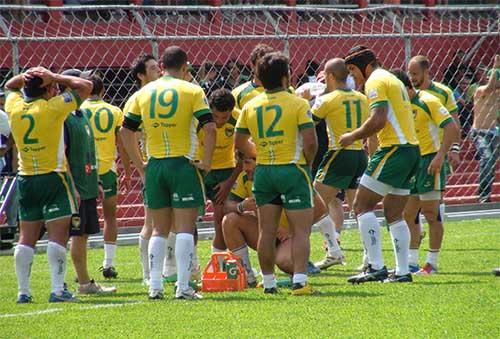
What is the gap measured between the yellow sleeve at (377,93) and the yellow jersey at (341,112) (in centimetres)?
159

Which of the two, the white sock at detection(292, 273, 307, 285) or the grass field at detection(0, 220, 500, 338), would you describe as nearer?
the grass field at detection(0, 220, 500, 338)

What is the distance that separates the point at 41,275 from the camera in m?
13.6

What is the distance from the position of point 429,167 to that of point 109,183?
3.39 metres

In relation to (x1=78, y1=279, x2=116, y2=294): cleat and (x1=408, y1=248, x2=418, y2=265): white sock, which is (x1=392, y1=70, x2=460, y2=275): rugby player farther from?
(x1=78, y1=279, x2=116, y2=294): cleat

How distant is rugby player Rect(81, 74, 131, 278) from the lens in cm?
1345

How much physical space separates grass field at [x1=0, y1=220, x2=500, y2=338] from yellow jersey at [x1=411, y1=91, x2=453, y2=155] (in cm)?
139

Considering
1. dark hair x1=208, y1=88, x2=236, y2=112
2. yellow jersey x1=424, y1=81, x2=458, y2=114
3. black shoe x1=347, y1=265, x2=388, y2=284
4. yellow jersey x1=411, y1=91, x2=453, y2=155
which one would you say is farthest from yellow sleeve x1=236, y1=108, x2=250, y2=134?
yellow jersey x1=424, y1=81, x2=458, y2=114

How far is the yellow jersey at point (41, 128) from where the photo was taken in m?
10.9

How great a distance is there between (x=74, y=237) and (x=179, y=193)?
164 cm

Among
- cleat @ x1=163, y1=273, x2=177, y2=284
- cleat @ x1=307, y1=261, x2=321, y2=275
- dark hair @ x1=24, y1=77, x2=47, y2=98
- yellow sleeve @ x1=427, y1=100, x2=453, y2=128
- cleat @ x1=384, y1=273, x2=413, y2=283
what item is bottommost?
cleat @ x1=307, y1=261, x2=321, y2=275

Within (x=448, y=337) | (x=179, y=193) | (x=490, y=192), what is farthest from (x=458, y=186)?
(x=448, y=337)

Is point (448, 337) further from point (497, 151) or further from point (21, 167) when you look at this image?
point (497, 151)

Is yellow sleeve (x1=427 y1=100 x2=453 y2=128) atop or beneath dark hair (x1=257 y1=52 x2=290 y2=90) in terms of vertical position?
beneath

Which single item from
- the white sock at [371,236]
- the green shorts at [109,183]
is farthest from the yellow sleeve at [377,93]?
the green shorts at [109,183]
